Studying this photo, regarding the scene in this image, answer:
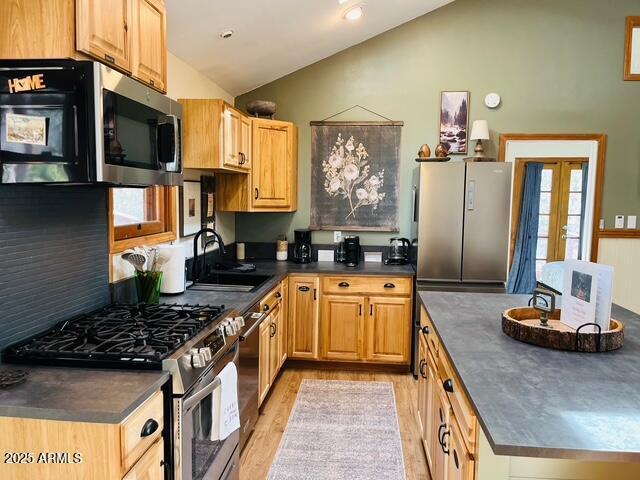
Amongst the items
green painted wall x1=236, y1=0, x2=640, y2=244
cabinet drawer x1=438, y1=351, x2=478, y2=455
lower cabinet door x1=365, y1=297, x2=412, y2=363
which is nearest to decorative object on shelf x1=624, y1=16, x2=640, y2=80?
green painted wall x1=236, y1=0, x2=640, y2=244

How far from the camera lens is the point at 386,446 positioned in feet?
9.41

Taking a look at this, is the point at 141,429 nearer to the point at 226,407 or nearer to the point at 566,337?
the point at 226,407

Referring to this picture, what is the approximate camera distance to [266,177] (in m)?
4.11

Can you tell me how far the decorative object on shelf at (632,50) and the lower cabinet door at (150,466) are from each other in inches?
182

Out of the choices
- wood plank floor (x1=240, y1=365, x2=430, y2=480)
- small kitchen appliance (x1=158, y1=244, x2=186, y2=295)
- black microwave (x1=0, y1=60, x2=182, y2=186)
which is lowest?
wood plank floor (x1=240, y1=365, x2=430, y2=480)

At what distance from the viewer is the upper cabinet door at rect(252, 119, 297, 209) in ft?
13.2

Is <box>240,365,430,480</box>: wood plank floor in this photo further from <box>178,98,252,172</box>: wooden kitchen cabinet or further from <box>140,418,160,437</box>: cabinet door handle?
<box>178,98,252,172</box>: wooden kitchen cabinet

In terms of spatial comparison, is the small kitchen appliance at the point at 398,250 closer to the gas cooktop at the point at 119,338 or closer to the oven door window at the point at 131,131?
the gas cooktop at the point at 119,338

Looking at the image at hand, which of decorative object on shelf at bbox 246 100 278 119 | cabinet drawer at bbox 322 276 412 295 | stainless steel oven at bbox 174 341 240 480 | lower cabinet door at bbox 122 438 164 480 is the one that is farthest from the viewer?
decorative object on shelf at bbox 246 100 278 119

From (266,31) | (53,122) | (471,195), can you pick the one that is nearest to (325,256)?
(471,195)

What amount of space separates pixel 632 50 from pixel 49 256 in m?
4.72

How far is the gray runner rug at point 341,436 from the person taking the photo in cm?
261

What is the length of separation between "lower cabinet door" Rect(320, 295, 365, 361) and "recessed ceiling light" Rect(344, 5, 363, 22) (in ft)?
7.14

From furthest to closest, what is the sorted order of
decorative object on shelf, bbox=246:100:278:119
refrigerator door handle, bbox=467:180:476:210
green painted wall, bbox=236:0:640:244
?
green painted wall, bbox=236:0:640:244 → decorative object on shelf, bbox=246:100:278:119 → refrigerator door handle, bbox=467:180:476:210
